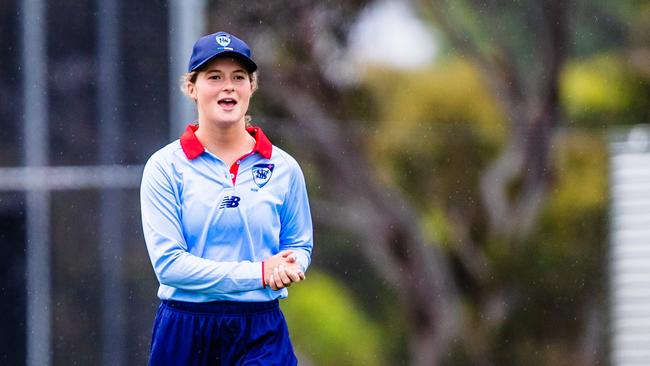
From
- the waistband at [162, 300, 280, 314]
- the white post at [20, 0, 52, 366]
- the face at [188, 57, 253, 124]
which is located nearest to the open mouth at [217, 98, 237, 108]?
the face at [188, 57, 253, 124]

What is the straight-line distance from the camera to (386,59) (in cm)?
899

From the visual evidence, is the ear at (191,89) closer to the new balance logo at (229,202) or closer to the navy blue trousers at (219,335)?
the new balance logo at (229,202)

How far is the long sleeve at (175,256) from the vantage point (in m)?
4.24

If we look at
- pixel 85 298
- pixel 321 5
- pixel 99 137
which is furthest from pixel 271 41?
pixel 85 298

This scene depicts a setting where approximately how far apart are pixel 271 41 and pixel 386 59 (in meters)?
0.72

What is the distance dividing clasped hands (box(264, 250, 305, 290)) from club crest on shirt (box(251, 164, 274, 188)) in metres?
0.25

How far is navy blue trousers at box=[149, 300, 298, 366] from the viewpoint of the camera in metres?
4.37

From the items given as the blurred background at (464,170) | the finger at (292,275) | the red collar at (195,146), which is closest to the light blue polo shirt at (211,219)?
the red collar at (195,146)

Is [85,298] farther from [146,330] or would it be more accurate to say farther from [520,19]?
[520,19]

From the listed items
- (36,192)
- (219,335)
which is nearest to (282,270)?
(219,335)

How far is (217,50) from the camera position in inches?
167

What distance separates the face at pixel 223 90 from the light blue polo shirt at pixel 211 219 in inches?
Answer: 5.1

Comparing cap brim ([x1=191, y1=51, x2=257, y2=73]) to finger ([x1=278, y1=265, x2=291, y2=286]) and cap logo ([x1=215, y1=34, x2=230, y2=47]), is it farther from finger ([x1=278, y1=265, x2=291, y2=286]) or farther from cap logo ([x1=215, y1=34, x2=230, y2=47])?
finger ([x1=278, y1=265, x2=291, y2=286])

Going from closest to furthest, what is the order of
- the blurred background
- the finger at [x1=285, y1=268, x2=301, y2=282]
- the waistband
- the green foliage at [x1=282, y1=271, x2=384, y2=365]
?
the finger at [x1=285, y1=268, x2=301, y2=282] → the waistband → the blurred background → the green foliage at [x1=282, y1=271, x2=384, y2=365]
